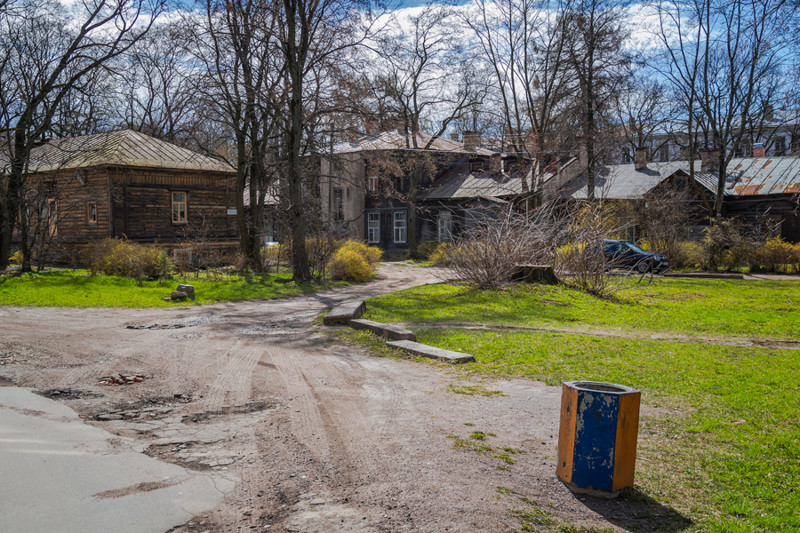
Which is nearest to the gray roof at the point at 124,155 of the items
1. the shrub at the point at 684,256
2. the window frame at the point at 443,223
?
the window frame at the point at 443,223

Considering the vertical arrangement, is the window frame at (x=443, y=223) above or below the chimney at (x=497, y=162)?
below

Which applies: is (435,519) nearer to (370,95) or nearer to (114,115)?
(370,95)

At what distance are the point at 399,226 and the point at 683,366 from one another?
36.3 m

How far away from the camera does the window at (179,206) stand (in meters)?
29.5

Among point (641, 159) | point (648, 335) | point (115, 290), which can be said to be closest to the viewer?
point (648, 335)

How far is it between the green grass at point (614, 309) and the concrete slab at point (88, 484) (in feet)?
28.7

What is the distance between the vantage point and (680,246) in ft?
96.4

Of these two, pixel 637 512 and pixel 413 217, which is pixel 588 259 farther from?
pixel 413 217

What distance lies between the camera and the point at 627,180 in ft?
129

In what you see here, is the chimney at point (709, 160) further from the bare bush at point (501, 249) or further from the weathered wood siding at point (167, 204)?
the weathered wood siding at point (167, 204)

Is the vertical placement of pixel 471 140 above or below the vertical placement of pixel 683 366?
above

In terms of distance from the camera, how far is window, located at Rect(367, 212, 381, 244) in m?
45.4

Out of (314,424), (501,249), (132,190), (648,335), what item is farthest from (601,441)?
(132,190)

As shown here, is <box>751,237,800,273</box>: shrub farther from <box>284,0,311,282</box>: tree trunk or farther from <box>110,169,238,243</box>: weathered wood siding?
<box>110,169,238,243</box>: weathered wood siding
